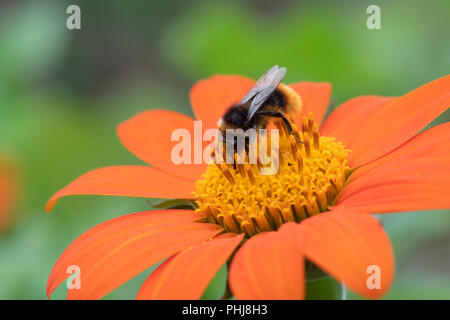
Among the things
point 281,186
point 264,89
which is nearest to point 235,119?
point 264,89

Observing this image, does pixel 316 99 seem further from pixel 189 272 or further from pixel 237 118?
pixel 189 272

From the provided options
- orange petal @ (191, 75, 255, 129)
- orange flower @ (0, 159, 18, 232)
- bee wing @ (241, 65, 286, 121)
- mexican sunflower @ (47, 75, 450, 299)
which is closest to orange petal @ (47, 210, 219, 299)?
mexican sunflower @ (47, 75, 450, 299)

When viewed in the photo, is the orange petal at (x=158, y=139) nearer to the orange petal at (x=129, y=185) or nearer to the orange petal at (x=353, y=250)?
the orange petal at (x=129, y=185)

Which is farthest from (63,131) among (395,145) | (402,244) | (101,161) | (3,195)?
(395,145)

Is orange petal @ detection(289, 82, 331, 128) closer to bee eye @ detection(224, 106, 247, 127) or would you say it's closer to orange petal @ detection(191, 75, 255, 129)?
orange petal @ detection(191, 75, 255, 129)

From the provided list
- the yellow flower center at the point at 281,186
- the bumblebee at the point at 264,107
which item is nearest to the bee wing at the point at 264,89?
the bumblebee at the point at 264,107
